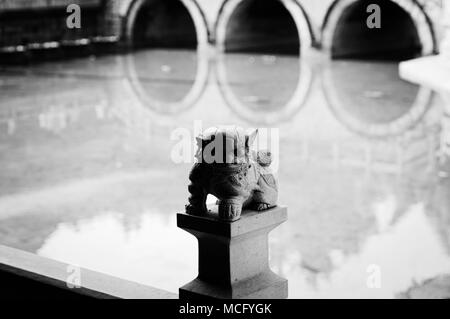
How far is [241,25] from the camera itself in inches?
866

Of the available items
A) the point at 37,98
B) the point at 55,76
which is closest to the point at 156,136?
the point at 37,98

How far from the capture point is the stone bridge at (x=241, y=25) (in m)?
18.6

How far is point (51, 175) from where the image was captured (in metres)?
9.12

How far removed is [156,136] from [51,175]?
2285 millimetres

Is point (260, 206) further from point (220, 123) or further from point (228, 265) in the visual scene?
point (220, 123)

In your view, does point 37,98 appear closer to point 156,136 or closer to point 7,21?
point 156,136

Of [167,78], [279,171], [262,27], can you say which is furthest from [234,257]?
[262,27]

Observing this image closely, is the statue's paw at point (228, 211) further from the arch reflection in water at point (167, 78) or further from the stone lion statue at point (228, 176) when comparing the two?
the arch reflection in water at point (167, 78)

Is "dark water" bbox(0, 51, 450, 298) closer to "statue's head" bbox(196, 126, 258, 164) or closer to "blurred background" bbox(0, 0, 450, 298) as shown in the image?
"blurred background" bbox(0, 0, 450, 298)

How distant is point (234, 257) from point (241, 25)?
18.9m

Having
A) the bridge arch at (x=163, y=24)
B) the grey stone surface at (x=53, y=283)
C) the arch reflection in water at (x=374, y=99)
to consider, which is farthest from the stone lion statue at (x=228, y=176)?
the bridge arch at (x=163, y=24)

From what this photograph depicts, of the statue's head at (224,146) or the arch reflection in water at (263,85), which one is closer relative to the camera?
the statue's head at (224,146)

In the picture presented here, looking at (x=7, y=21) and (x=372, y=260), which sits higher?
(x=7, y=21)

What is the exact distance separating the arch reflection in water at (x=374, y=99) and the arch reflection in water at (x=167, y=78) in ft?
8.23
